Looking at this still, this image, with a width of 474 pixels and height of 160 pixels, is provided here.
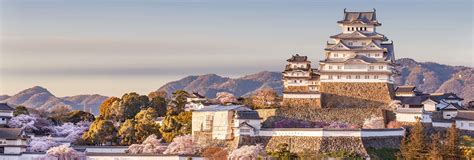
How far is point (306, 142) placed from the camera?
49.9m

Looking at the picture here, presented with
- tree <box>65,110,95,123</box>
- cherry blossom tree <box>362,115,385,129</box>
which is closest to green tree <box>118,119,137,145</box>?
tree <box>65,110,95,123</box>

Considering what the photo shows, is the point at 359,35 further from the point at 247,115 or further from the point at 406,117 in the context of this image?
the point at 247,115

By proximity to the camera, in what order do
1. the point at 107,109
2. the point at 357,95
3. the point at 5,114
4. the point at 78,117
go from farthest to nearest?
1. the point at 78,117
2. the point at 107,109
3. the point at 5,114
4. the point at 357,95

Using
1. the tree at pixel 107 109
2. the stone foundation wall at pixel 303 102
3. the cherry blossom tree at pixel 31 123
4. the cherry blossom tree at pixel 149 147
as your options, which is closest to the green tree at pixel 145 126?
the cherry blossom tree at pixel 149 147

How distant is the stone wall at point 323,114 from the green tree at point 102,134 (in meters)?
8.52

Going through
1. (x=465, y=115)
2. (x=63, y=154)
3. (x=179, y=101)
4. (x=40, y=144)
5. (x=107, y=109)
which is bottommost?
(x=63, y=154)

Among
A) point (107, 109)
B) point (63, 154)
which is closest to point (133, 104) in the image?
point (107, 109)

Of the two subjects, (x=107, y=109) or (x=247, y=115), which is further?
(x=107, y=109)

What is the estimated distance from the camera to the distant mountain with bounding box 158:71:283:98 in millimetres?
148113

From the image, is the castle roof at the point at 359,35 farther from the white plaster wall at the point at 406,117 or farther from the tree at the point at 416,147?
the tree at the point at 416,147

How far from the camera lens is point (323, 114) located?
54.1m

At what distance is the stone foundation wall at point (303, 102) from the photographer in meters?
54.9

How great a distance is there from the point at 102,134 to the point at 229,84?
94019 mm

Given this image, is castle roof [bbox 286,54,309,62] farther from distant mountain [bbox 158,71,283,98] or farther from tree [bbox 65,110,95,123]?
distant mountain [bbox 158,71,283,98]
